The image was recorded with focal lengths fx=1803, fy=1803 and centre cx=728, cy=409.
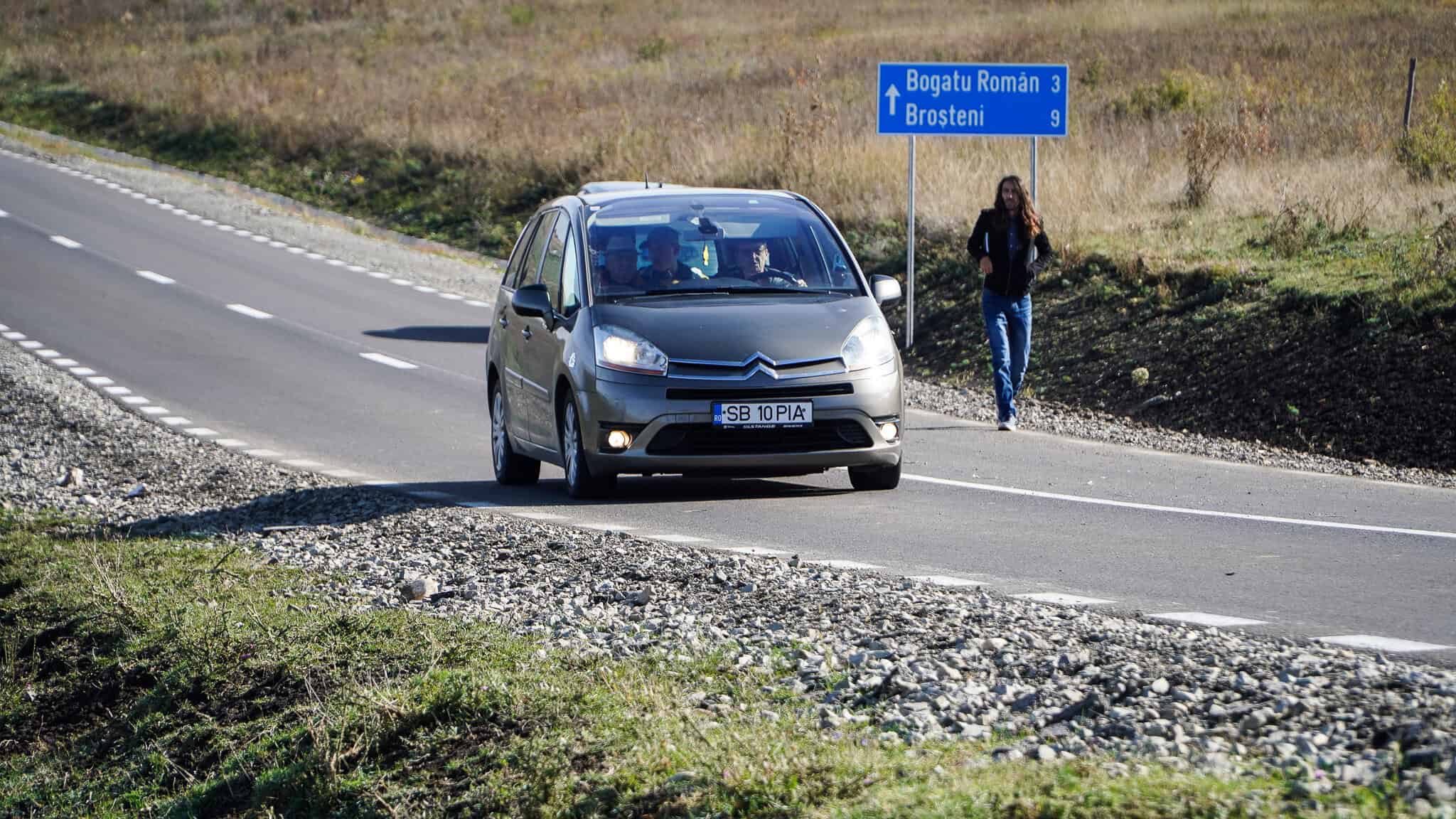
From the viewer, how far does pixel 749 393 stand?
34.7 ft

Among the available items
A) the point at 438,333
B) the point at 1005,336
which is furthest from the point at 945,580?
the point at 438,333

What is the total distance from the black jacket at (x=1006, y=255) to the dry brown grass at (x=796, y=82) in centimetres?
524

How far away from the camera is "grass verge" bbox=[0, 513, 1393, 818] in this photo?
16.5ft

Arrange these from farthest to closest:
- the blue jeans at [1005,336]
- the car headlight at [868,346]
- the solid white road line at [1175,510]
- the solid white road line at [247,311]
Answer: the solid white road line at [247,311]
the blue jeans at [1005,336]
the car headlight at [868,346]
the solid white road line at [1175,510]

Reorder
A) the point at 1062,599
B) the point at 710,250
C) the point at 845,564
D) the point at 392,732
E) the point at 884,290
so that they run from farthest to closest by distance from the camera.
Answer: the point at 710,250, the point at 884,290, the point at 845,564, the point at 1062,599, the point at 392,732

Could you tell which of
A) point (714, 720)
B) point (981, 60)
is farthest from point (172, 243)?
point (714, 720)

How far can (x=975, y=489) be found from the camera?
477 inches

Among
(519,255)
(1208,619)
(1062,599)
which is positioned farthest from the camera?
(519,255)

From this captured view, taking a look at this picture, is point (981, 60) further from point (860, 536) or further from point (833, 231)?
point (860, 536)

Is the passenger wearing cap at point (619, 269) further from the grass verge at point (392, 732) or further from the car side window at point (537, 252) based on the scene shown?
the grass verge at point (392, 732)

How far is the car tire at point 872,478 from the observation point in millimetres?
11648

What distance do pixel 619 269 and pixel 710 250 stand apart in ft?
1.95

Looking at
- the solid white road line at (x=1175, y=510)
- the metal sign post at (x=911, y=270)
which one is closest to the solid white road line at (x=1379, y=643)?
the solid white road line at (x=1175, y=510)

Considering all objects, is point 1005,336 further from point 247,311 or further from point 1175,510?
point 247,311
